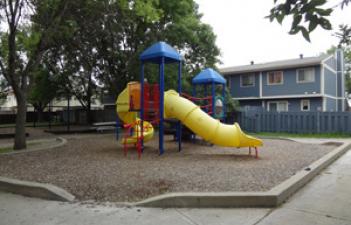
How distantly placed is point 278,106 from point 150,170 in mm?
19644

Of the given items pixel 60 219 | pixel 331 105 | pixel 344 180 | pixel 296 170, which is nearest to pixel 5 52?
pixel 60 219

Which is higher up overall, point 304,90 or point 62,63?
point 62,63

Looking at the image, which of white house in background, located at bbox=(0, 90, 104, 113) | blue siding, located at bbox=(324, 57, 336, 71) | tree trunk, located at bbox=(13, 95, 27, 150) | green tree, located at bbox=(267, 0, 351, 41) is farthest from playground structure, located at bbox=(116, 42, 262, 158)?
blue siding, located at bbox=(324, 57, 336, 71)

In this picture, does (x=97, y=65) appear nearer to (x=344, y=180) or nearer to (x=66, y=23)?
(x=66, y=23)

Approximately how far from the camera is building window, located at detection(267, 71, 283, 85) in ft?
78.5

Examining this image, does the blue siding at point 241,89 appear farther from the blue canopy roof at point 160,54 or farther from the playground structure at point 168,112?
the blue canopy roof at point 160,54

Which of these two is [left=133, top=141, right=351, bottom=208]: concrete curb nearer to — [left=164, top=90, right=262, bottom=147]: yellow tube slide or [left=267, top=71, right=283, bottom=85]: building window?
[left=164, top=90, right=262, bottom=147]: yellow tube slide

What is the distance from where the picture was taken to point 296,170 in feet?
22.0

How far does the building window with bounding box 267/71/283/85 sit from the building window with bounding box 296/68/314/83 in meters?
1.27

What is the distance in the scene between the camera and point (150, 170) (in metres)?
6.73

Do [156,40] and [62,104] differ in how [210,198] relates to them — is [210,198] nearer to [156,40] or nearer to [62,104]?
[156,40]

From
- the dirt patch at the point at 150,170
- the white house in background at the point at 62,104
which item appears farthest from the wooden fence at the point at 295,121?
the white house in background at the point at 62,104

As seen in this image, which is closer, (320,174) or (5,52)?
(320,174)

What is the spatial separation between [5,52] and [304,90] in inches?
755
